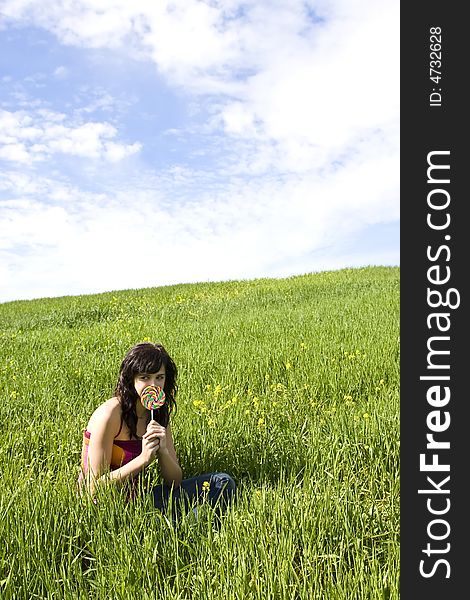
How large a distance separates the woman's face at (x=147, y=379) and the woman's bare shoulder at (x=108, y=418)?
0.17 meters

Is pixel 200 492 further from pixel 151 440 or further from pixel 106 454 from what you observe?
pixel 106 454

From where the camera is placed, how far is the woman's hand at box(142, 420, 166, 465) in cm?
343

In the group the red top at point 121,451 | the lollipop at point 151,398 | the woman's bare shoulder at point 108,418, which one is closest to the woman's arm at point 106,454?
the woman's bare shoulder at point 108,418

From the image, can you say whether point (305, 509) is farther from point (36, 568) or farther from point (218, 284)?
point (218, 284)

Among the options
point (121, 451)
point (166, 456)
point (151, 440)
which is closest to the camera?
point (151, 440)

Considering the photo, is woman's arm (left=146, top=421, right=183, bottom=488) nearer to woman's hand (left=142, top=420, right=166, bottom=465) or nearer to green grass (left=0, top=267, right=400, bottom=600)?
woman's hand (left=142, top=420, right=166, bottom=465)

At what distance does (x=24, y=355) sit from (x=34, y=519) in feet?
20.5

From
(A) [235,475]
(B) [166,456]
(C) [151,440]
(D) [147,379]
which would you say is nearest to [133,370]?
(D) [147,379]

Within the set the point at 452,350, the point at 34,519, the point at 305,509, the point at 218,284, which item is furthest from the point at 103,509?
the point at 218,284

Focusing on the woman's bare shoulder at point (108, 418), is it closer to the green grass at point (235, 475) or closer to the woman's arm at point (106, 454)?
the woman's arm at point (106, 454)

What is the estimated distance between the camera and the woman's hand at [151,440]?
11.2 ft

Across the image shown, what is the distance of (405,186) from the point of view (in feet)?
7.77

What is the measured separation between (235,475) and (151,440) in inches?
40.4

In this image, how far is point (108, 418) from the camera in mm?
3559
